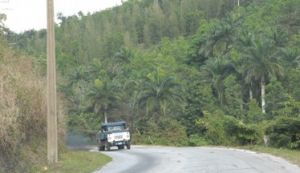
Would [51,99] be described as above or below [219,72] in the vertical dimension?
below

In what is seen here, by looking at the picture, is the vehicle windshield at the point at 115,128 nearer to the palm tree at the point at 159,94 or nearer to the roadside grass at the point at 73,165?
the roadside grass at the point at 73,165

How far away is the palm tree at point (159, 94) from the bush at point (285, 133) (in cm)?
4555

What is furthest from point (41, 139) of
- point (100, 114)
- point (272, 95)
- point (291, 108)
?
point (100, 114)

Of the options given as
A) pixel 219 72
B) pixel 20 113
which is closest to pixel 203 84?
pixel 219 72

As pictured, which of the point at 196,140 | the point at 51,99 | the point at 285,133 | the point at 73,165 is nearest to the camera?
the point at 51,99

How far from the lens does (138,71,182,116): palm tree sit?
264 ft

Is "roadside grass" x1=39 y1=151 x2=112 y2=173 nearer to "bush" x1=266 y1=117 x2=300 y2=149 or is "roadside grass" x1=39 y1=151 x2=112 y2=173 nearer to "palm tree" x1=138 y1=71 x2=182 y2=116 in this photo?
"bush" x1=266 y1=117 x2=300 y2=149

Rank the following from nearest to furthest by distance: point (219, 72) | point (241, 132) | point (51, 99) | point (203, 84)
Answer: point (51, 99), point (241, 132), point (219, 72), point (203, 84)

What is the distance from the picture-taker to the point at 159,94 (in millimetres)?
80438

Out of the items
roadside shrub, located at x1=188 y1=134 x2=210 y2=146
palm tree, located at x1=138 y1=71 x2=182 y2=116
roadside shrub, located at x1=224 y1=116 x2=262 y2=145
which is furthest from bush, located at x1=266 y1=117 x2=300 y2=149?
palm tree, located at x1=138 y1=71 x2=182 y2=116

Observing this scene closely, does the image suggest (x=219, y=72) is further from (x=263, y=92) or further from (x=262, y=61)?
A: (x=262, y=61)

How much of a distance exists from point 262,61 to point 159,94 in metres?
15.1

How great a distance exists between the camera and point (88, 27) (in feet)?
476

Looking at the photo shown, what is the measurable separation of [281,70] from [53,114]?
5454 centimetres
